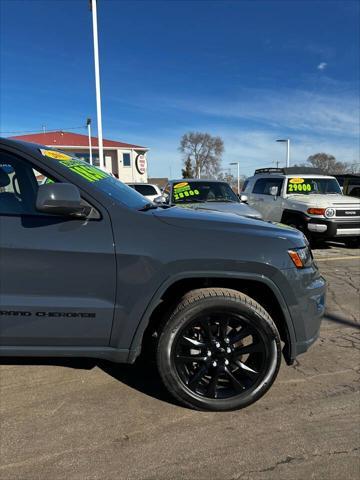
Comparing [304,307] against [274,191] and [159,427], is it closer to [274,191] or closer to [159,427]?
[159,427]

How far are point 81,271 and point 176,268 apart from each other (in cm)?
59

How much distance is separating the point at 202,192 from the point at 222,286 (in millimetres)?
5830

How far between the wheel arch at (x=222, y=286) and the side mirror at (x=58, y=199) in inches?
29.4

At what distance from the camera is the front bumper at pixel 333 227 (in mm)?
8898

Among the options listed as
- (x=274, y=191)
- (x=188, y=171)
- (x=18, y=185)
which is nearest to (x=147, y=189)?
(x=274, y=191)

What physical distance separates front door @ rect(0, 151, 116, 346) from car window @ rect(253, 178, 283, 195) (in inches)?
343

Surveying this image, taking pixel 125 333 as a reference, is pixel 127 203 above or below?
above

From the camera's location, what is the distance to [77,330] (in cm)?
249

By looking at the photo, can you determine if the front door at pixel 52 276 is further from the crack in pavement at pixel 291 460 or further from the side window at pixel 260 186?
the side window at pixel 260 186

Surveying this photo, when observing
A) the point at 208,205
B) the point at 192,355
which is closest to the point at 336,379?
the point at 192,355

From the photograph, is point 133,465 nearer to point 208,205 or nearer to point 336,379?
point 336,379

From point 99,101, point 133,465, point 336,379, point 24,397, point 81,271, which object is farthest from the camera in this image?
point 99,101

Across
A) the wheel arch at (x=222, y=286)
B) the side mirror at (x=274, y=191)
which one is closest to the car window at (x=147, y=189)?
the side mirror at (x=274, y=191)

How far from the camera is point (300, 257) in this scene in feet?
8.89
